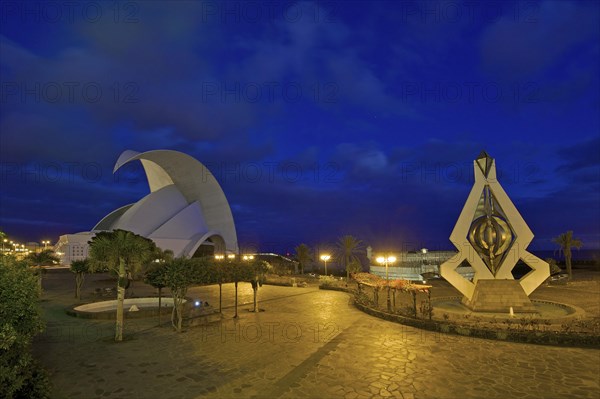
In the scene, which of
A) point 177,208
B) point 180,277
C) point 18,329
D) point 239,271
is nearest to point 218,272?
point 239,271

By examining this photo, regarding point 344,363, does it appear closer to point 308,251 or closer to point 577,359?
point 577,359

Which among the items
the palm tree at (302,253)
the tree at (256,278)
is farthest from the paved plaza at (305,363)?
the palm tree at (302,253)

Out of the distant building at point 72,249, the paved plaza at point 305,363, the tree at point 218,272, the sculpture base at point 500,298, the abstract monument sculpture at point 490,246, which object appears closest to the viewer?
the paved plaza at point 305,363

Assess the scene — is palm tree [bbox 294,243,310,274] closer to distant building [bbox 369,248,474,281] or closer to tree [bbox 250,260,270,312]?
distant building [bbox 369,248,474,281]

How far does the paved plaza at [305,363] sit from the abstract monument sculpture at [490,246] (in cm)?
507

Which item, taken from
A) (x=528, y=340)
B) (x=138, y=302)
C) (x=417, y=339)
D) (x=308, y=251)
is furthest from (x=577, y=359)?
(x=308, y=251)

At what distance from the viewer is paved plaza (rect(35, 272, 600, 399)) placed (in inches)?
294

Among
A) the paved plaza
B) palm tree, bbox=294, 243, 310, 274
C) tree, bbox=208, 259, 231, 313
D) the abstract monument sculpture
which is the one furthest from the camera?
palm tree, bbox=294, 243, 310, 274

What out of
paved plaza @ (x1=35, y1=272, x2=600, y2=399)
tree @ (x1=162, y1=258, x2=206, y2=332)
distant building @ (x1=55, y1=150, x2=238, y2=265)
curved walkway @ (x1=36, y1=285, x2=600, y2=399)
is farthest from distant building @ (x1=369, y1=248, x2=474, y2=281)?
tree @ (x1=162, y1=258, x2=206, y2=332)

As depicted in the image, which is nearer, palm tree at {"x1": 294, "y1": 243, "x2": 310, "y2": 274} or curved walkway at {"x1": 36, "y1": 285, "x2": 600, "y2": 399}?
curved walkway at {"x1": 36, "y1": 285, "x2": 600, "y2": 399}

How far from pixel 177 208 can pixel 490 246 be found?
46.8 m

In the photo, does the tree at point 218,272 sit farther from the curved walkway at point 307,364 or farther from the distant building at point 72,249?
the distant building at point 72,249

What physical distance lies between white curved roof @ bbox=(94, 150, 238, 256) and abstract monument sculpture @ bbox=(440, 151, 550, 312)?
39.2 meters

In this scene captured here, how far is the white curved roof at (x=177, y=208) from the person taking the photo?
4941 centimetres
